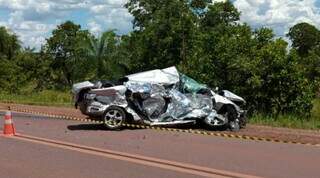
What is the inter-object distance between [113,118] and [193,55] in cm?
1046

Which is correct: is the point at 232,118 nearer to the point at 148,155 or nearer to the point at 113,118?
the point at 113,118

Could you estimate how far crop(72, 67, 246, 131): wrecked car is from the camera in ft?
53.4

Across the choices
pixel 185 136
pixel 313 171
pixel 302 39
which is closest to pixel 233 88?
pixel 185 136

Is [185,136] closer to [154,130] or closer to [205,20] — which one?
[154,130]

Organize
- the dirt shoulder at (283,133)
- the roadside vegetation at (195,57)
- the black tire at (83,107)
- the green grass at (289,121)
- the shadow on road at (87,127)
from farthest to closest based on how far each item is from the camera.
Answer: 1. the roadside vegetation at (195,57)
2. the green grass at (289,121)
3. the shadow on road at (87,127)
4. the black tire at (83,107)
5. the dirt shoulder at (283,133)

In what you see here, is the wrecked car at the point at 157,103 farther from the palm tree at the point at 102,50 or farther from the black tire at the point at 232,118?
the palm tree at the point at 102,50

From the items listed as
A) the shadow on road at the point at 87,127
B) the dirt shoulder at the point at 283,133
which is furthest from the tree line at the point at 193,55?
the shadow on road at the point at 87,127

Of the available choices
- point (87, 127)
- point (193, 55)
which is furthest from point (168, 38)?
point (87, 127)

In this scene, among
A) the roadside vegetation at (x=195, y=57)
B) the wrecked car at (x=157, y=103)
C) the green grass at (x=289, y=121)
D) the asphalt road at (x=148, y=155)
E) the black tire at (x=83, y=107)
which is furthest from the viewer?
the roadside vegetation at (x=195, y=57)

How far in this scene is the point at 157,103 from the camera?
16.6 meters

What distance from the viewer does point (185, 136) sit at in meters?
14.7

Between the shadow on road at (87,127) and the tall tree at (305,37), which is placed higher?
the tall tree at (305,37)

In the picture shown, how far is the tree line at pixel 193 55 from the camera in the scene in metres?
21.5

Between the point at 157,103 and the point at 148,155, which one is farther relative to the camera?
the point at 157,103
